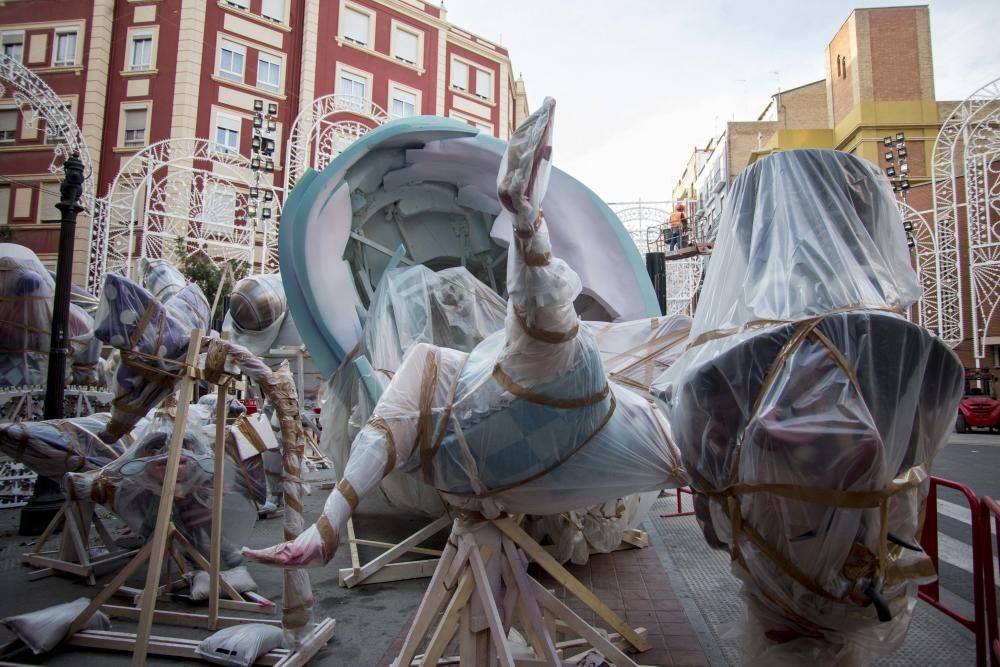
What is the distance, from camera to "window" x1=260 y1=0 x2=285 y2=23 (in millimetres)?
21750

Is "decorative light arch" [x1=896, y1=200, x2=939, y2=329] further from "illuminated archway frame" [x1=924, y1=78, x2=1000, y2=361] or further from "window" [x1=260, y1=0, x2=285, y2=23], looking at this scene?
"window" [x1=260, y1=0, x2=285, y2=23]

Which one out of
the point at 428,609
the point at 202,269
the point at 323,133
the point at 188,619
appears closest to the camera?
the point at 428,609

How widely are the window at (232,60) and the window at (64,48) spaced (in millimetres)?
4505

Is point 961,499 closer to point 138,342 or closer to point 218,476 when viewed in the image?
point 218,476

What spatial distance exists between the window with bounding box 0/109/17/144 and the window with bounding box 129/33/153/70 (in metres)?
3.80

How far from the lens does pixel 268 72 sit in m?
21.8

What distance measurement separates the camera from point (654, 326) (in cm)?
396

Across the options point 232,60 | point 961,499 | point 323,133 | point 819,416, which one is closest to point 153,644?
point 819,416

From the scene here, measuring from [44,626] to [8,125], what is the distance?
2130 centimetres

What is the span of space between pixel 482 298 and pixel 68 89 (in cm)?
2167

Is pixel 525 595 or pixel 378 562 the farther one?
pixel 378 562

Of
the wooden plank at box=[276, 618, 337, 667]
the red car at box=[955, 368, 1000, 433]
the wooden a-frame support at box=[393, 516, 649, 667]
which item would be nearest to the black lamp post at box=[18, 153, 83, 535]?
the wooden plank at box=[276, 618, 337, 667]

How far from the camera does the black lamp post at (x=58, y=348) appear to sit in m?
5.82

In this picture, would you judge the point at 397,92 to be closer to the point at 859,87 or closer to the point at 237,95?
the point at 237,95
